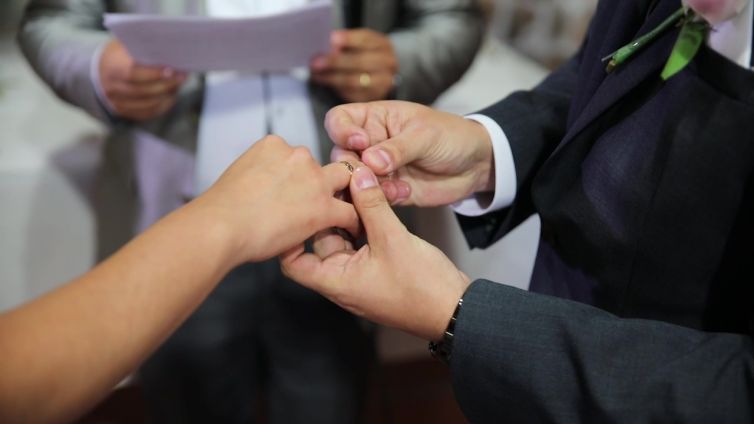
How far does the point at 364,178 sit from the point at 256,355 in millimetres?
627

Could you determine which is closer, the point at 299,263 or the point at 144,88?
the point at 299,263

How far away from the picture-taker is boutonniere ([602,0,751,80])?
1.75ft

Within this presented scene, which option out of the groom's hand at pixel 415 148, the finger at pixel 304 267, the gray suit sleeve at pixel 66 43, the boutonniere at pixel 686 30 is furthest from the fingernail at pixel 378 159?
the gray suit sleeve at pixel 66 43

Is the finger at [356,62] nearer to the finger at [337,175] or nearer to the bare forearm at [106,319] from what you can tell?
the finger at [337,175]

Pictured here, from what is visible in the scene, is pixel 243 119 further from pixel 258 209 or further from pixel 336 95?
pixel 258 209

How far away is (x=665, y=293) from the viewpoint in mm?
630

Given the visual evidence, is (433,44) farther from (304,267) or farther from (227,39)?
(304,267)

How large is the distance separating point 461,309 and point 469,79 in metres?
1.02

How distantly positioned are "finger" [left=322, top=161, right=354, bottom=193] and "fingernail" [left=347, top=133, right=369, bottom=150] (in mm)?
34

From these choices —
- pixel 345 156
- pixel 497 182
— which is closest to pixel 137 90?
pixel 345 156

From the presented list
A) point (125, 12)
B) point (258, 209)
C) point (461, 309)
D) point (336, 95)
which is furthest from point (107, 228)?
point (461, 309)

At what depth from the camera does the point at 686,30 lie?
1.89ft

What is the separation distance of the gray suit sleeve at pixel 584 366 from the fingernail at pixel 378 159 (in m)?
0.18

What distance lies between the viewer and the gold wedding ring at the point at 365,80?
1.07 meters
